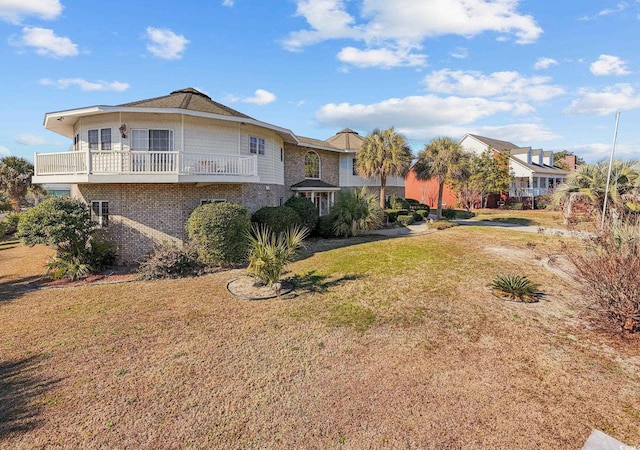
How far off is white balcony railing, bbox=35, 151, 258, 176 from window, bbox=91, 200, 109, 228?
4.96ft

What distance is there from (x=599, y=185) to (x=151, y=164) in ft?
68.6

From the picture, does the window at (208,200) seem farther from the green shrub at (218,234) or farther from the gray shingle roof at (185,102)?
the gray shingle roof at (185,102)

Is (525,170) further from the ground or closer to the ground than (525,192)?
further from the ground

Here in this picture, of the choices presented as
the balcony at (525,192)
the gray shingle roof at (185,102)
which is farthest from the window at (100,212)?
→ the balcony at (525,192)

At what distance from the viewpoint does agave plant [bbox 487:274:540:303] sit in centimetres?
844

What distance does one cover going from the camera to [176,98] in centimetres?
1639

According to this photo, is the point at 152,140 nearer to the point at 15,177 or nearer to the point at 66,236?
the point at 66,236

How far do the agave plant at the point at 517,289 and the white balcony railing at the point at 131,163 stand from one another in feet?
35.9

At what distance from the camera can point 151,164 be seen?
12.6 m

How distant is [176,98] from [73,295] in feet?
35.5

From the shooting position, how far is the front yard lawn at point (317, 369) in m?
4.19

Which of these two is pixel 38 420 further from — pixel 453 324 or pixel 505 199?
pixel 505 199

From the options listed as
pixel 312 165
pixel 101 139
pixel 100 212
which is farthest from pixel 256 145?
pixel 312 165

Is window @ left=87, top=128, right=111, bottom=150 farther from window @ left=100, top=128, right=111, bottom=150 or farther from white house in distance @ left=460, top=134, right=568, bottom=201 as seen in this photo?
white house in distance @ left=460, top=134, right=568, bottom=201
